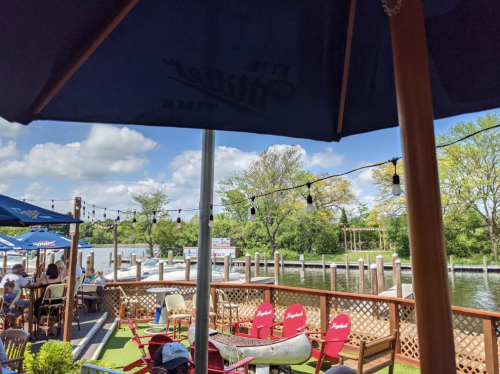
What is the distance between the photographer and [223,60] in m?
1.96

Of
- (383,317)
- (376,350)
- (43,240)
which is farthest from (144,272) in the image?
(376,350)

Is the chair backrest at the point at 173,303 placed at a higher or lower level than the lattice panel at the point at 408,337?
higher

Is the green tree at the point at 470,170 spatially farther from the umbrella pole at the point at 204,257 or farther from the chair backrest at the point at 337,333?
the umbrella pole at the point at 204,257

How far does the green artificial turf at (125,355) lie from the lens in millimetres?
5566

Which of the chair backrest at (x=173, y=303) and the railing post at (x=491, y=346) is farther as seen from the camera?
the chair backrest at (x=173, y=303)

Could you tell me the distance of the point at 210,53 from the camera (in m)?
1.92

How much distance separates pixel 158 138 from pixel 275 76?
73.7 meters

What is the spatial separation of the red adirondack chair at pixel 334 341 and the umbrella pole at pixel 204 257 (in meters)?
3.12

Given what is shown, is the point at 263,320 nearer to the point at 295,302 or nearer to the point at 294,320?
the point at 294,320

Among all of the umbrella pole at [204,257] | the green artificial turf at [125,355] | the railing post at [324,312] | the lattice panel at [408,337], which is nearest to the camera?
the umbrella pole at [204,257]

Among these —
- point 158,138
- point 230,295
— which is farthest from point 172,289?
point 158,138

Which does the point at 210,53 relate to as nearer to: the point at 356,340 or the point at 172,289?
the point at 356,340

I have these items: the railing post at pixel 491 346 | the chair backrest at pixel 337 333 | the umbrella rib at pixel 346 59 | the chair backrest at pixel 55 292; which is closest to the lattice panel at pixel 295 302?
the chair backrest at pixel 337 333

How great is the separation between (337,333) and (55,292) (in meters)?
5.05
